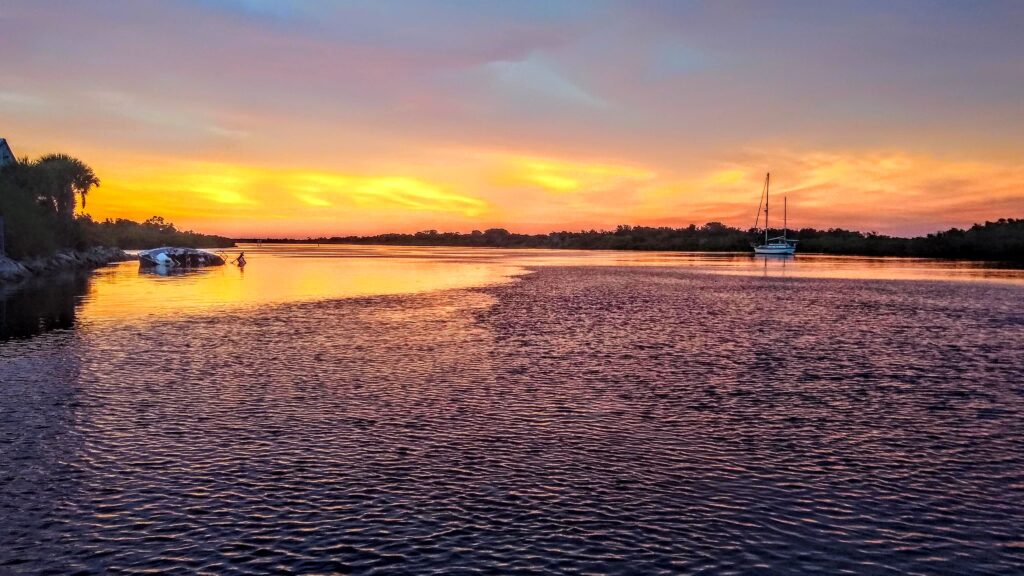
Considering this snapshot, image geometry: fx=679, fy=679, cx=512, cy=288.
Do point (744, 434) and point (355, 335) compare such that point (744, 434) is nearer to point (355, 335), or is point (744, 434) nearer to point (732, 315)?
point (355, 335)

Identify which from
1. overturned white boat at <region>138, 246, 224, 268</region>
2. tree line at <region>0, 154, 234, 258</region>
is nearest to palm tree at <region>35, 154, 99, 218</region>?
tree line at <region>0, 154, 234, 258</region>

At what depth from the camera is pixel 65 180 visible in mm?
119625

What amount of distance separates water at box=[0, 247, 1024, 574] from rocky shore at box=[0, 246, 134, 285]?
56580mm

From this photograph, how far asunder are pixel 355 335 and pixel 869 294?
51426 mm

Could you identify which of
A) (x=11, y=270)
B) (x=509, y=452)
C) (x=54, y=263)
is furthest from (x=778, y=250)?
(x=509, y=452)

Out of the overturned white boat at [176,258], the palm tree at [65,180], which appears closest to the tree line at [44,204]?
the palm tree at [65,180]

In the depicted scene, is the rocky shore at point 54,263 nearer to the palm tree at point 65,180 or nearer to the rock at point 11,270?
the rock at point 11,270

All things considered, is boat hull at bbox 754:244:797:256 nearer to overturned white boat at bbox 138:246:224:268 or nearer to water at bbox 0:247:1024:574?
overturned white boat at bbox 138:246:224:268

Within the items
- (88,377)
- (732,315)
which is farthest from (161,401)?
(732,315)

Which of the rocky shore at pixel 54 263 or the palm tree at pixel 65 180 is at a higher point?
the palm tree at pixel 65 180

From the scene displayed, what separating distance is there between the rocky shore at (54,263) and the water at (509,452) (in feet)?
186

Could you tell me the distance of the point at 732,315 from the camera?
4594 cm

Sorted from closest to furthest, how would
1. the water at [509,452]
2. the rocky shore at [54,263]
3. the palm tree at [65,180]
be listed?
the water at [509,452] < the rocky shore at [54,263] < the palm tree at [65,180]

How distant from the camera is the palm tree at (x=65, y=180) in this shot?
115 m
